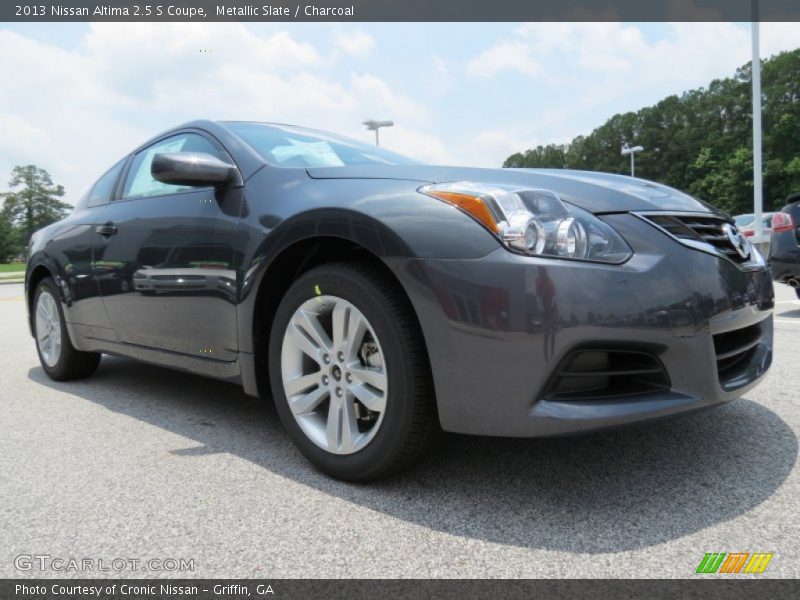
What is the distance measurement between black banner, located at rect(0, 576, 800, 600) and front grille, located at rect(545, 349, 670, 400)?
521 millimetres

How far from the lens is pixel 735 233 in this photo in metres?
2.27

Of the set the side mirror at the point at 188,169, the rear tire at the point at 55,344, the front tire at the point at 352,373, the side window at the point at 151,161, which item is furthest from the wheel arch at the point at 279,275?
the rear tire at the point at 55,344

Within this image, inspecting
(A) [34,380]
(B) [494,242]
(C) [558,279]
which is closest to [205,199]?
(B) [494,242]

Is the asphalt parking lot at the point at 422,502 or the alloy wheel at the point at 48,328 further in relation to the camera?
the alloy wheel at the point at 48,328

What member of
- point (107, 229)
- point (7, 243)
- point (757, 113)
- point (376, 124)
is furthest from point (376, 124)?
point (7, 243)

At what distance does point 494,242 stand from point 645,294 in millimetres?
454

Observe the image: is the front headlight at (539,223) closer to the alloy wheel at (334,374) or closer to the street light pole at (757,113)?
the alloy wheel at (334,374)

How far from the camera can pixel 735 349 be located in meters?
2.02

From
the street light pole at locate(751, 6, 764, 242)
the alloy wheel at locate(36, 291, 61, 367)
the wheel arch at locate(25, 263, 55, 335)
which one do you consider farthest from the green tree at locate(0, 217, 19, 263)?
the alloy wheel at locate(36, 291, 61, 367)

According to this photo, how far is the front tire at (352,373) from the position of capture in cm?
196

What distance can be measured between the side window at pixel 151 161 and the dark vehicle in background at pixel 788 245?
5.25 meters

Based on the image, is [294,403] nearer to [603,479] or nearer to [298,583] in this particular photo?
[298,583]

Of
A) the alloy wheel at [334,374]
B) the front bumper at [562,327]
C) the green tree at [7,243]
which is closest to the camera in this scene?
the front bumper at [562,327]

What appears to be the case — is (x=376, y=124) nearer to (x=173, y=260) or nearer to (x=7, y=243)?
(x=173, y=260)
